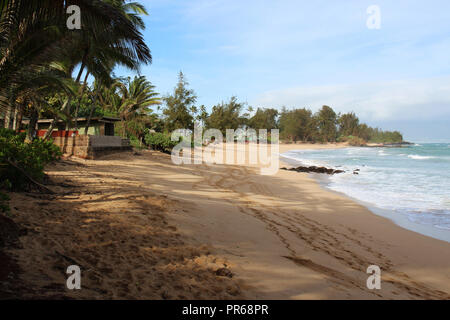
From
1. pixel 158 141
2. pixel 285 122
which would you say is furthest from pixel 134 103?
pixel 285 122

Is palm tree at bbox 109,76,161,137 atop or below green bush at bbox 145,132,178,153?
atop

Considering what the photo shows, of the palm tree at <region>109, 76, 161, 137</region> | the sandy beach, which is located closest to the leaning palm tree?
the palm tree at <region>109, 76, 161, 137</region>

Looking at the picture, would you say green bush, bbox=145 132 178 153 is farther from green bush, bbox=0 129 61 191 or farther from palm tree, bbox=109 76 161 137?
green bush, bbox=0 129 61 191

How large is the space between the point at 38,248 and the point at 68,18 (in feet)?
11.2

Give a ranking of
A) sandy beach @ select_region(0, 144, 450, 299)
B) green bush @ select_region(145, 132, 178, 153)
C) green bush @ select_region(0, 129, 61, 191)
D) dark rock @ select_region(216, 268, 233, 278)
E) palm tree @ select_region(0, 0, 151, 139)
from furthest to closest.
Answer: green bush @ select_region(145, 132, 178, 153)
green bush @ select_region(0, 129, 61, 191)
palm tree @ select_region(0, 0, 151, 139)
dark rock @ select_region(216, 268, 233, 278)
sandy beach @ select_region(0, 144, 450, 299)

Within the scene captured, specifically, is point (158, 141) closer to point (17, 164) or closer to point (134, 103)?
point (134, 103)

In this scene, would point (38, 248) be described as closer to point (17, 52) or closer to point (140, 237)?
point (140, 237)

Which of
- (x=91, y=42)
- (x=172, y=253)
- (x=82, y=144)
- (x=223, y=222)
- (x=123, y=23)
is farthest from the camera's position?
(x=82, y=144)

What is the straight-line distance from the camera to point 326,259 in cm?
455

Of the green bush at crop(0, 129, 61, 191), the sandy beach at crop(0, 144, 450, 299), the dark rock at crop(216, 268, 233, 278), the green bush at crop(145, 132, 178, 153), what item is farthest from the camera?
the green bush at crop(145, 132, 178, 153)

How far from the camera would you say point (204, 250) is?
4262 mm

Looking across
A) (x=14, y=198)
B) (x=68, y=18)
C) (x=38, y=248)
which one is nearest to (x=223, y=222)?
(x=38, y=248)

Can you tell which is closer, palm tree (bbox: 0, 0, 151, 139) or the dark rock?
the dark rock

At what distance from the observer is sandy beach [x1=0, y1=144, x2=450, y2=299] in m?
3.12
